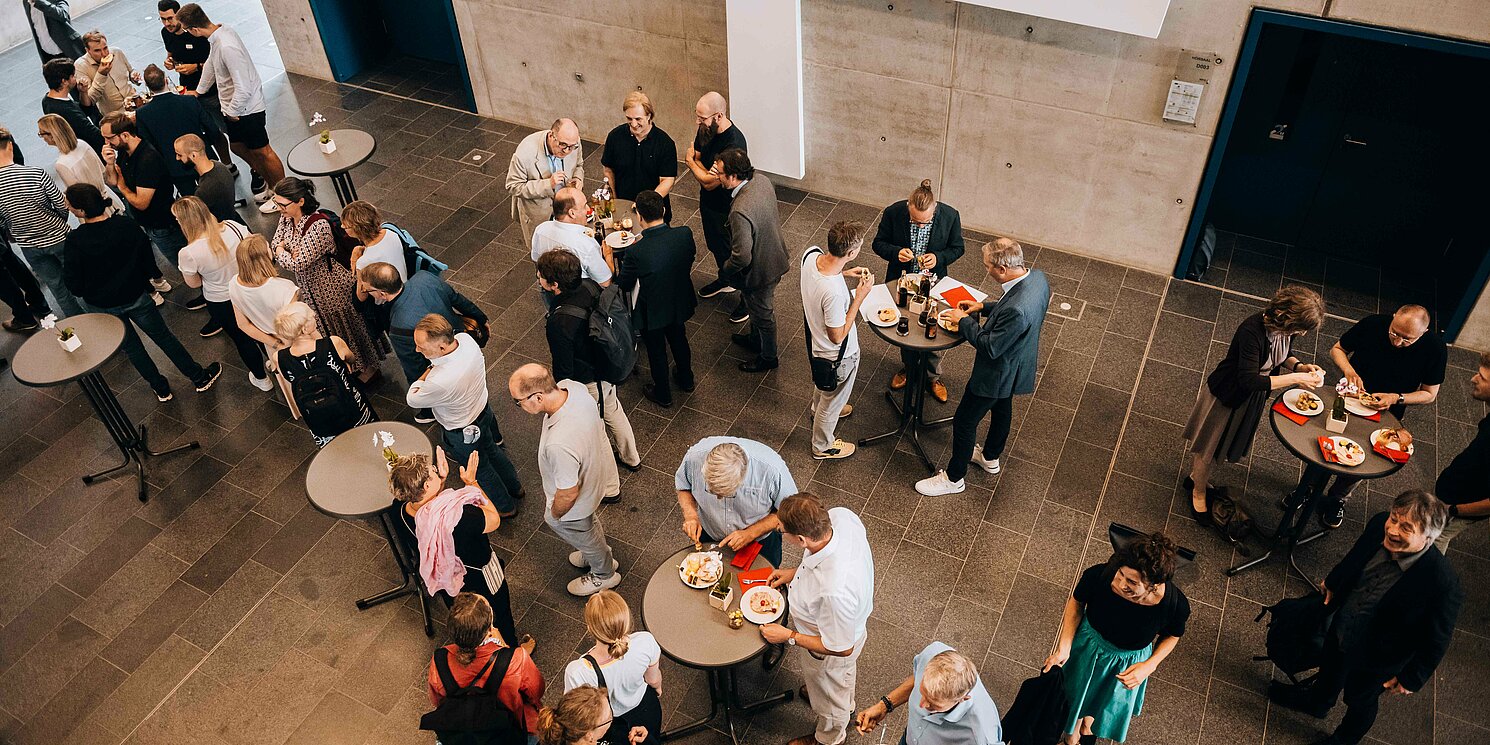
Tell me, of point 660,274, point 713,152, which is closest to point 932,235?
point 660,274

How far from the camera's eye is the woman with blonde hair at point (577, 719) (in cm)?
354

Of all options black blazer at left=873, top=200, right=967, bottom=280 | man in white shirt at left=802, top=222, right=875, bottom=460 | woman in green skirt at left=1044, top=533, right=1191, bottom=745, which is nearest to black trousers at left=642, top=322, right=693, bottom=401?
man in white shirt at left=802, top=222, right=875, bottom=460

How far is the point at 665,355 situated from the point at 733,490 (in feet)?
8.38

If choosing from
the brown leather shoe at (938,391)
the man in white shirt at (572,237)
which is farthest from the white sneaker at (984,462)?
the man in white shirt at (572,237)

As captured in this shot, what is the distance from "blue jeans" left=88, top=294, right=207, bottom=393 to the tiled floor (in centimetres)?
21

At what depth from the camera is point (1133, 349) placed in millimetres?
7227

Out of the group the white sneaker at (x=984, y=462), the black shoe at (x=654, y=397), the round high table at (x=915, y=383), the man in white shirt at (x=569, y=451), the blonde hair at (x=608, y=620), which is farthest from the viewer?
the black shoe at (x=654, y=397)

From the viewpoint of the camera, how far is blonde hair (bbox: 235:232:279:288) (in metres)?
5.84

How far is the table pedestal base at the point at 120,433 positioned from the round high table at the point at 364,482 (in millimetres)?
2092

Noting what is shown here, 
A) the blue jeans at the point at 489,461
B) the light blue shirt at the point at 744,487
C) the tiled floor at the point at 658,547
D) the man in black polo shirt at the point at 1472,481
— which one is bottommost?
the tiled floor at the point at 658,547

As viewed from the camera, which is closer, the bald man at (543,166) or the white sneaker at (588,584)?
the white sneaker at (588,584)

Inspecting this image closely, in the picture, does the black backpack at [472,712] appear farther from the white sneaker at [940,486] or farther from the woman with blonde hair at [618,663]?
the white sneaker at [940,486]

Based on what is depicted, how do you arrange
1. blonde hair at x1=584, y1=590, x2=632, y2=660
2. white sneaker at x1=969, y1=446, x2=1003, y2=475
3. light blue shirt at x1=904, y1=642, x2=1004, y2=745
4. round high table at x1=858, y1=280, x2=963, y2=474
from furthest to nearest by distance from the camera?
white sneaker at x1=969, y1=446, x2=1003, y2=475
round high table at x1=858, y1=280, x2=963, y2=474
blonde hair at x1=584, y1=590, x2=632, y2=660
light blue shirt at x1=904, y1=642, x2=1004, y2=745

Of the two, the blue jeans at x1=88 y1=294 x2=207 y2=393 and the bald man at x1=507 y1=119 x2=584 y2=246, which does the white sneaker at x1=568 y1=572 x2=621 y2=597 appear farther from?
the blue jeans at x1=88 y1=294 x2=207 y2=393
